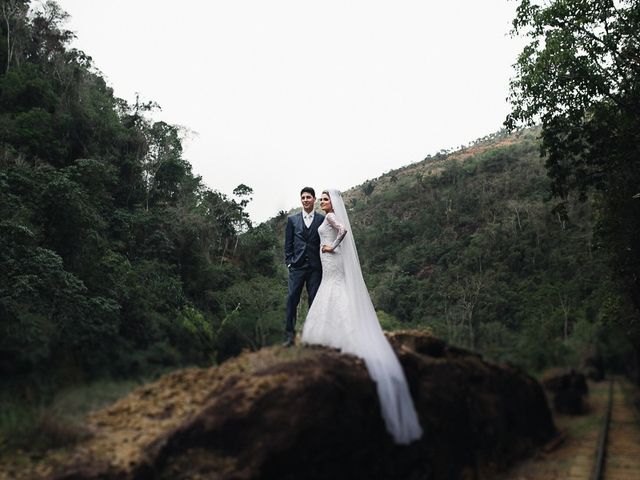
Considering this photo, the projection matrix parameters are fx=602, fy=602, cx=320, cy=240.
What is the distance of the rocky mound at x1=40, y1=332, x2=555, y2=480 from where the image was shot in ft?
13.9

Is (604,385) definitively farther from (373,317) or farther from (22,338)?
(22,338)

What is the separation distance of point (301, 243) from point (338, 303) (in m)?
0.92

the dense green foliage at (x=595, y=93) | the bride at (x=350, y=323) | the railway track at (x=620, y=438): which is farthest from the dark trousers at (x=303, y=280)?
the dense green foliage at (x=595, y=93)

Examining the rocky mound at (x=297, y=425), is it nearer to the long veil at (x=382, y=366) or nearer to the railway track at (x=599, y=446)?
the long veil at (x=382, y=366)

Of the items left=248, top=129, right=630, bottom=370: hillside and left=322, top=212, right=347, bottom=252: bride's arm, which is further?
left=248, top=129, right=630, bottom=370: hillside

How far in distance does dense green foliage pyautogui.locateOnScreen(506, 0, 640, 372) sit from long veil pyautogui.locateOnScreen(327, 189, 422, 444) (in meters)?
7.13

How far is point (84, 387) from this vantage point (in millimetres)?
4762

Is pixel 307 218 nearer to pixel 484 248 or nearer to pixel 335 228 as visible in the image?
pixel 335 228

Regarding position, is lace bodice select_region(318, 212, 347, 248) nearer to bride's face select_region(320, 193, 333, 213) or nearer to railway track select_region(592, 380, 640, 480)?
bride's face select_region(320, 193, 333, 213)

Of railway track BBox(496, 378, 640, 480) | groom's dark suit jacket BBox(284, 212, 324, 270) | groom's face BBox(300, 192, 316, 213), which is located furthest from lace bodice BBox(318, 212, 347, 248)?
railway track BBox(496, 378, 640, 480)

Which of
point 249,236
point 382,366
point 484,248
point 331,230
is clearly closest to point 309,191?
point 331,230

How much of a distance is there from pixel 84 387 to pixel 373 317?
9.47ft

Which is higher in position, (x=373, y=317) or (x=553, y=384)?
(x=373, y=317)

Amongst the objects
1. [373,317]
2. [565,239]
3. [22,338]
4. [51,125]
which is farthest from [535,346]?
[565,239]
